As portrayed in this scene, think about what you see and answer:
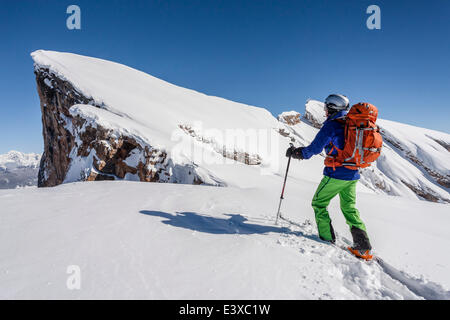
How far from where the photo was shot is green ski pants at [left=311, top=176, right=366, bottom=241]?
315 centimetres

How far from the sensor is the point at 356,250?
290cm

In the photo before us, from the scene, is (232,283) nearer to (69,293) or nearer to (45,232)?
(69,293)

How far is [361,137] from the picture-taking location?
9.53 ft

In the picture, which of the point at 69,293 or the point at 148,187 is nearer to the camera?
the point at 69,293

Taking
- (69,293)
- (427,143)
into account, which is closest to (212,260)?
(69,293)

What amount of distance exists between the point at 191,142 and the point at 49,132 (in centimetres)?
2037

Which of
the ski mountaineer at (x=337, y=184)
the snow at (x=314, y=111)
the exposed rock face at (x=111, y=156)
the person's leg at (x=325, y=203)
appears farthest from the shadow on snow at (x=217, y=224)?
the snow at (x=314, y=111)

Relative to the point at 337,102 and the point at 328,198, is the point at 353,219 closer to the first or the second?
the point at 328,198

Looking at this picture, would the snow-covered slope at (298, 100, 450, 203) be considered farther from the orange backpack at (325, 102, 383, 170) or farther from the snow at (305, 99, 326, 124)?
the orange backpack at (325, 102, 383, 170)

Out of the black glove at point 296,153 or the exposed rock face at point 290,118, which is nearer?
the black glove at point 296,153

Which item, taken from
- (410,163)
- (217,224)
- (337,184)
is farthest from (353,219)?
(410,163)

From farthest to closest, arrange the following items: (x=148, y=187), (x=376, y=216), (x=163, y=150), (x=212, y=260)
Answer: (x=163, y=150)
(x=148, y=187)
(x=376, y=216)
(x=212, y=260)

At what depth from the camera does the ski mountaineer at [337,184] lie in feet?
10.0

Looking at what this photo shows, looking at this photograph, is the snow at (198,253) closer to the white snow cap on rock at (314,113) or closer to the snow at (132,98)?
the snow at (132,98)
